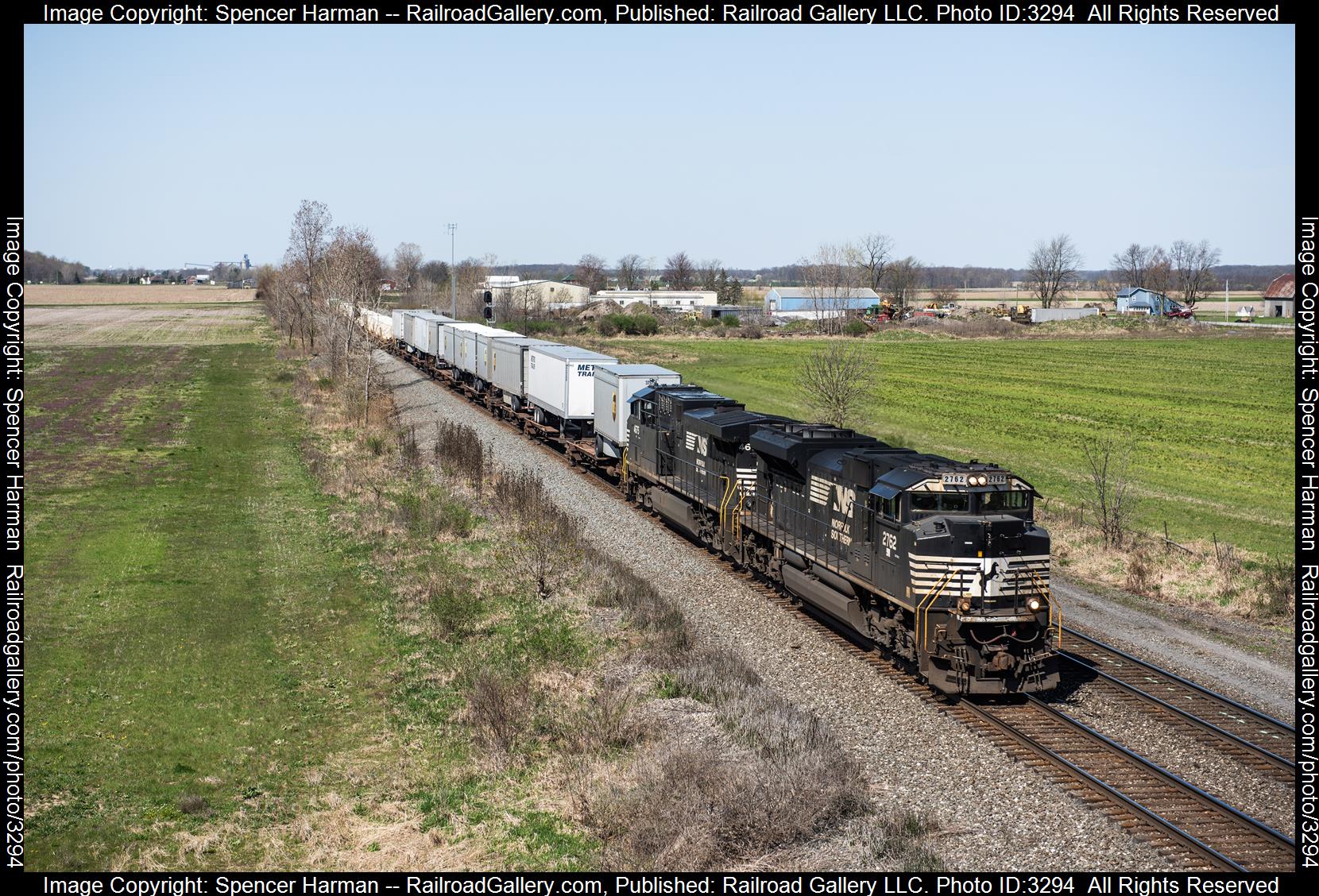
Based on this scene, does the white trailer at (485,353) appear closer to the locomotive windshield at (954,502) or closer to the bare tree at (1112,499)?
the bare tree at (1112,499)

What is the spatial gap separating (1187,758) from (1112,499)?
1790cm

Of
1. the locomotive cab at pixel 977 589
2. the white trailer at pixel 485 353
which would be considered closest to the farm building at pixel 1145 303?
the white trailer at pixel 485 353

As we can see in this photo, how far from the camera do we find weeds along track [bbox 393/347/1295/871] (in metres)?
11.6

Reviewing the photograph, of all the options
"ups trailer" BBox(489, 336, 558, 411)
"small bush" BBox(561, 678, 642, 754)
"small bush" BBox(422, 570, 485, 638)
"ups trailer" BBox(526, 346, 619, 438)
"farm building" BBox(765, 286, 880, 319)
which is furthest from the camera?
"farm building" BBox(765, 286, 880, 319)

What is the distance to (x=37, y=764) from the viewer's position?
14234 mm

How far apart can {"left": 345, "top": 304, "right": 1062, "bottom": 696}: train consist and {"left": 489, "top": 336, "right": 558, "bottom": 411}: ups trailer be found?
8376 mm

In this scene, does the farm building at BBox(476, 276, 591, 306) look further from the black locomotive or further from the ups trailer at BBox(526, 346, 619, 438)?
the black locomotive

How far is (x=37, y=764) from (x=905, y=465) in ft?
42.8

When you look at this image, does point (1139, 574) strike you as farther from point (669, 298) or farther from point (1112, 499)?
point (669, 298)

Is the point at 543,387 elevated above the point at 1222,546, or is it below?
above

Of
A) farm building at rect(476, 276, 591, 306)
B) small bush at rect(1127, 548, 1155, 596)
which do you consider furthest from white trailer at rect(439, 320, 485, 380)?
farm building at rect(476, 276, 591, 306)

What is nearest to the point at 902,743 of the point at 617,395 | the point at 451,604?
the point at 451,604
